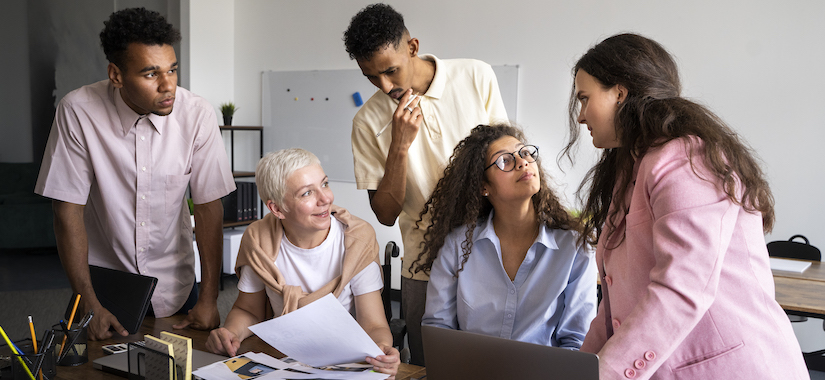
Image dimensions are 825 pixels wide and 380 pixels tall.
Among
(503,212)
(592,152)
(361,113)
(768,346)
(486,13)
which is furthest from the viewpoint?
(486,13)

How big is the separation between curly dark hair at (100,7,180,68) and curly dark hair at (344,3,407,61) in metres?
0.58

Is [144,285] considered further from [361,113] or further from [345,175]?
[345,175]

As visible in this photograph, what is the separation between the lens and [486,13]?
488 cm

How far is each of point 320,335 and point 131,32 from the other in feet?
3.61

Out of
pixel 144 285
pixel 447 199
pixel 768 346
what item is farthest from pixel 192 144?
pixel 768 346

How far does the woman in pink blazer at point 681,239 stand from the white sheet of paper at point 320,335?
63 centimetres

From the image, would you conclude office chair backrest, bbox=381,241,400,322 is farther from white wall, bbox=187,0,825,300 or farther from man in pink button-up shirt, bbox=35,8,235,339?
white wall, bbox=187,0,825,300

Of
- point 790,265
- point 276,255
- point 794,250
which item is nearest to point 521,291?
point 276,255

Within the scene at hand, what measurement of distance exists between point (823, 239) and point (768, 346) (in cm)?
369

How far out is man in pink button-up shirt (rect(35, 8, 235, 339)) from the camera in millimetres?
1805

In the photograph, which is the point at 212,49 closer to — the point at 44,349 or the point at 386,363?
the point at 44,349

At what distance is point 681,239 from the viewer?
966 millimetres

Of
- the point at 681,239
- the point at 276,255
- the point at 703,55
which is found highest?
the point at 703,55

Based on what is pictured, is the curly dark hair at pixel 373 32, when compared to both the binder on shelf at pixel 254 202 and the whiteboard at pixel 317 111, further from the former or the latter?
the binder on shelf at pixel 254 202
